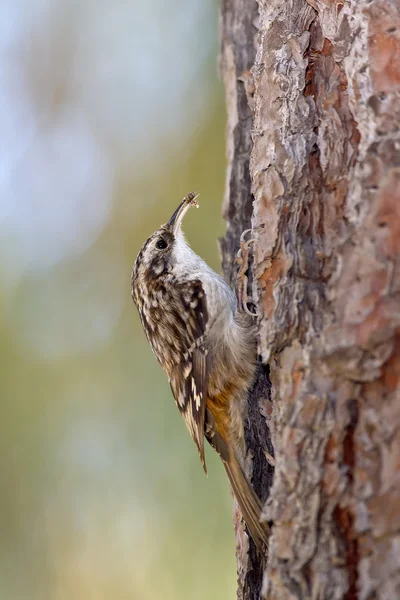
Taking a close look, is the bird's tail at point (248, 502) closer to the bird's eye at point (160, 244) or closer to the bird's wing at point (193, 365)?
the bird's wing at point (193, 365)

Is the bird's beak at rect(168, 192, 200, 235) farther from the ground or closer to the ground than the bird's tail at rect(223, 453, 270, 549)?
farther from the ground

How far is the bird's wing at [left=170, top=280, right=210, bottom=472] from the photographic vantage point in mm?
2473

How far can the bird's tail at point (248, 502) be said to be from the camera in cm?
192

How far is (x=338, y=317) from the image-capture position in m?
1.45

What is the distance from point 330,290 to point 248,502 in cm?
87

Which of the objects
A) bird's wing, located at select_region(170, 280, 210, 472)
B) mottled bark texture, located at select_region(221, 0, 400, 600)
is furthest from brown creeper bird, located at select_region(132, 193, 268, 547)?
mottled bark texture, located at select_region(221, 0, 400, 600)

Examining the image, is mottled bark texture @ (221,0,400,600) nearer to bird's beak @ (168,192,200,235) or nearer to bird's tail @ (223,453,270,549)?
bird's tail @ (223,453,270,549)

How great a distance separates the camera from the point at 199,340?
8.55ft

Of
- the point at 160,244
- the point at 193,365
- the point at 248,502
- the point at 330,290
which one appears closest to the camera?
the point at 330,290

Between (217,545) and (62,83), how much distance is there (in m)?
3.21

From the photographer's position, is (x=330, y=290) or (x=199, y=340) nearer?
(x=330, y=290)

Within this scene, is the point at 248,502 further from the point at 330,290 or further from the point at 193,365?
the point at 330,290

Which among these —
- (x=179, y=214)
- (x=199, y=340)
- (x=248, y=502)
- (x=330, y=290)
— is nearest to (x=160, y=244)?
(x=179, y=214)

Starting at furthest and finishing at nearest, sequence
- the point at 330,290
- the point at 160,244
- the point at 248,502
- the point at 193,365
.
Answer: the point at 160,244
the point at 193,365
the point at 248,502
the point at 330,290
